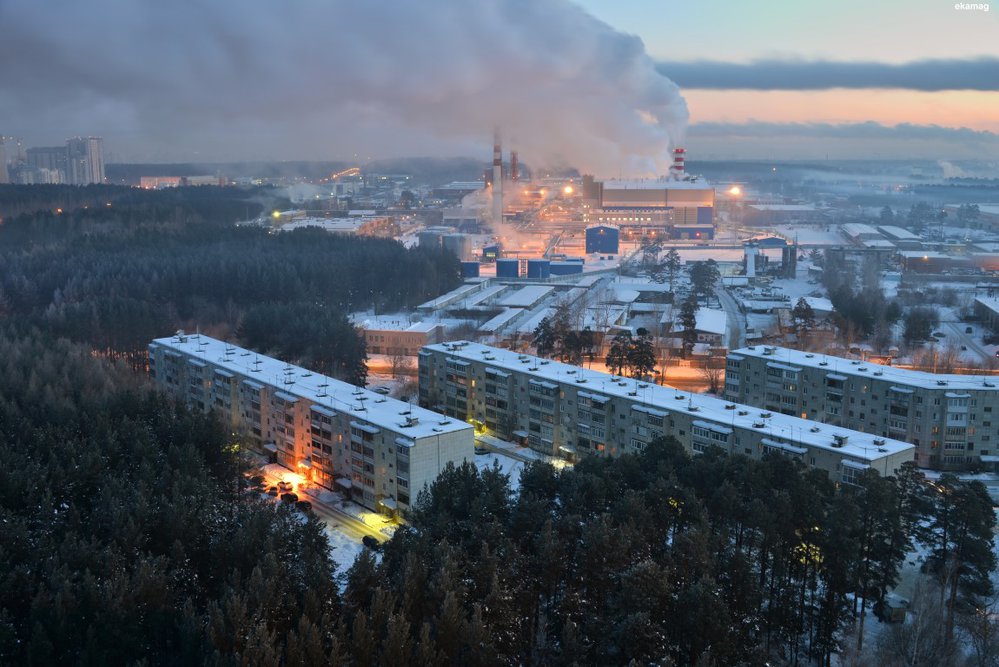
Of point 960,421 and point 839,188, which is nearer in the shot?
point 960,421

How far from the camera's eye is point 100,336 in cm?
1409

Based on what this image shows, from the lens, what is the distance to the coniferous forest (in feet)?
15.9

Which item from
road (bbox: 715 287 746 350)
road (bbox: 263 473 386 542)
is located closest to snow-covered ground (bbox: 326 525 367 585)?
road (bbox: 263 473 386 542)

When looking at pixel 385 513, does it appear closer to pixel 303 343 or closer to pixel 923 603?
pixel 923 603

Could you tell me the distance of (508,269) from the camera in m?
24.6

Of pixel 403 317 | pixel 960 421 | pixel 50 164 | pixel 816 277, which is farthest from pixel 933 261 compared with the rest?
pixel 50 164

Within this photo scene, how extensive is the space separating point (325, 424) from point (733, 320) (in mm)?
10685

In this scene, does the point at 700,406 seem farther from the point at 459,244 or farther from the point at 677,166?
the point at 677,166

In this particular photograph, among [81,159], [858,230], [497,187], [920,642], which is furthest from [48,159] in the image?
[920,642]

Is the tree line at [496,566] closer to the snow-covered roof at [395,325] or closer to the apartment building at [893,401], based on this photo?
the apartment building at [893,401]

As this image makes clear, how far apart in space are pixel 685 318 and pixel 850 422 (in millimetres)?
5333

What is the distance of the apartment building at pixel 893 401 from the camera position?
9.54m

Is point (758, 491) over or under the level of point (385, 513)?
over

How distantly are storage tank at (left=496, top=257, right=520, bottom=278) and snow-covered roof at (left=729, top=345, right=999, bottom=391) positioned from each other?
13774mm
